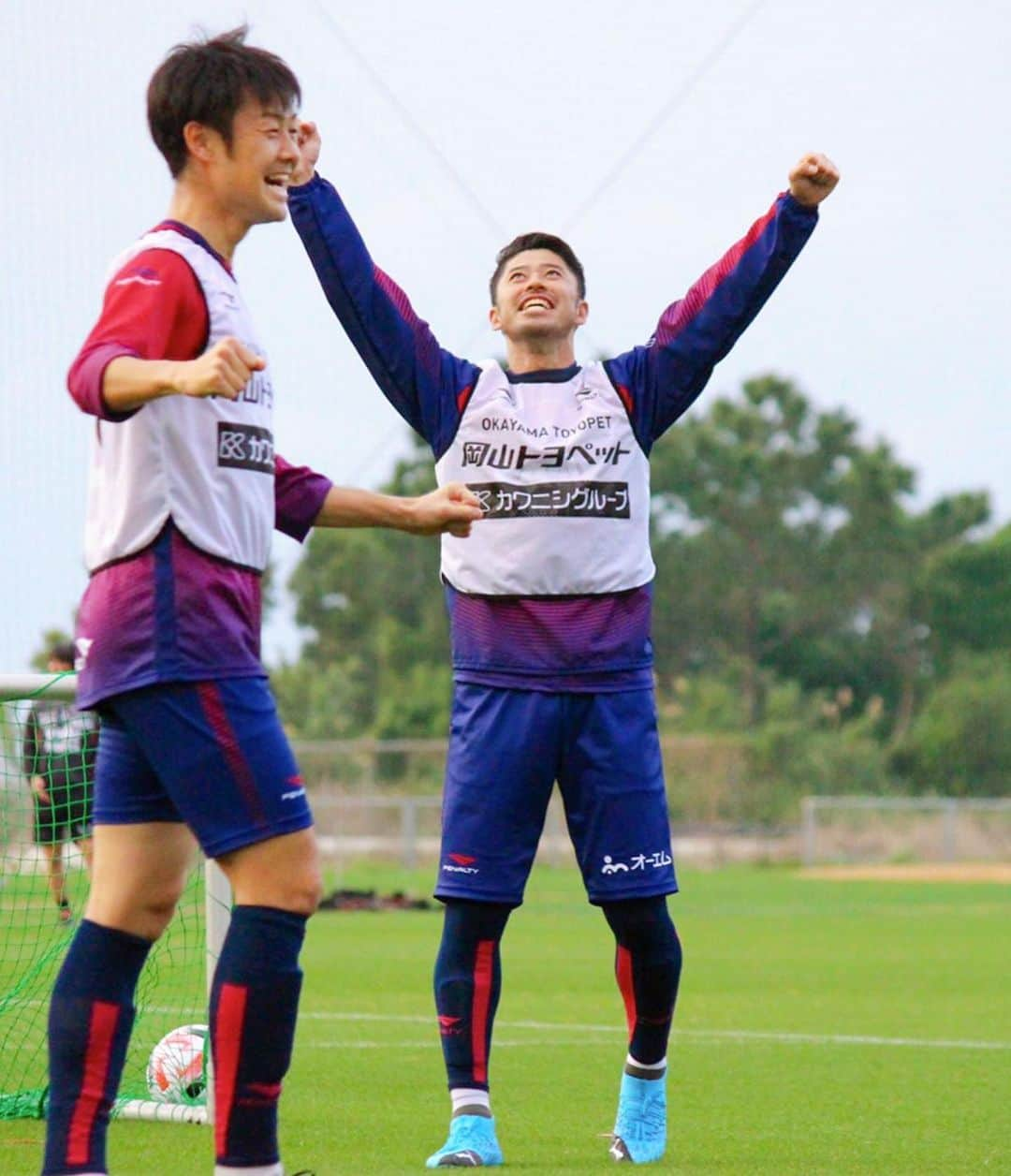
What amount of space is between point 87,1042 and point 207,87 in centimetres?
158

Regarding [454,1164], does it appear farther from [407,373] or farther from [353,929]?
[353,929]

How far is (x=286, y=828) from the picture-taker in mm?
3529

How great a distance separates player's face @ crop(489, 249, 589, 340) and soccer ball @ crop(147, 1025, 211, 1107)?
2.03 m

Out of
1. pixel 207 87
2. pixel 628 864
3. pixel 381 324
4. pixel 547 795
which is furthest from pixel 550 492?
pixel 207 87

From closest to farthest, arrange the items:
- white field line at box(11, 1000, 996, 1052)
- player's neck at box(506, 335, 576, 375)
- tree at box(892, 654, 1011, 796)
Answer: player's neck at box(506, 335, 576, 375)
white field line at box(11, 1000, 996, 1052)
tree at box(892, 654, 1011, 796)

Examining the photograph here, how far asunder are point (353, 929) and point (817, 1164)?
459 inches

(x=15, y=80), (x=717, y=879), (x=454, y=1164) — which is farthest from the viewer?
(x=717, y=879)

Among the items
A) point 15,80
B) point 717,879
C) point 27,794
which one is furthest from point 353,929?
point 717,879

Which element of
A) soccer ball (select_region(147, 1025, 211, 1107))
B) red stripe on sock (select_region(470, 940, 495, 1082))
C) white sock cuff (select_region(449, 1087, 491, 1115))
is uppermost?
red stripe on sock (select_region(470, 940, 495, 1082))

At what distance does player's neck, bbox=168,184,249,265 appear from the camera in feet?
12.4

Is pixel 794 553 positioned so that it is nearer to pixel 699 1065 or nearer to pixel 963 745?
pixel 963 745

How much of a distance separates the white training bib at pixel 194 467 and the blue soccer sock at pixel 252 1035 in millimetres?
597

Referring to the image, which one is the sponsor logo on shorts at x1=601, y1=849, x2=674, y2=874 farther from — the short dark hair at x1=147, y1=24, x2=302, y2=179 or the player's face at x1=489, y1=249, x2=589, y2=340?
the short dark hair at x1=147, y1=24, x2=302, y2=179

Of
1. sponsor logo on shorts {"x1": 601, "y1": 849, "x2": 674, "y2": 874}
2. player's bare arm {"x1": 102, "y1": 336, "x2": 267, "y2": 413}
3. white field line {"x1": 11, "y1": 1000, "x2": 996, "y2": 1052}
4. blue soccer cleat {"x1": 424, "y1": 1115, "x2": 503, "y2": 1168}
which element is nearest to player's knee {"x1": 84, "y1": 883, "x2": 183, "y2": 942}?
player's bare arm {"x1": 102, "y1": 336, "x2": 267, "y2": 413}
